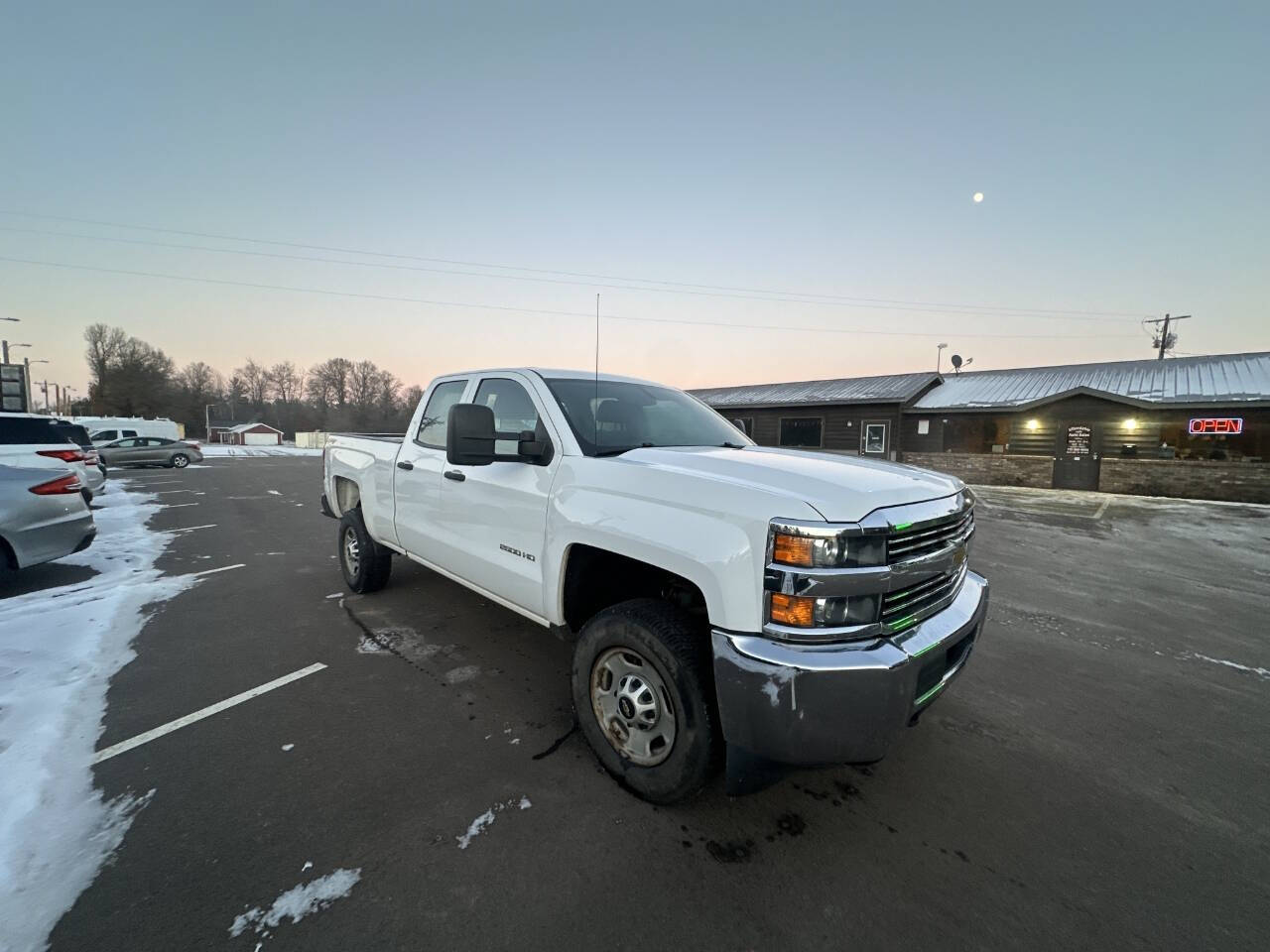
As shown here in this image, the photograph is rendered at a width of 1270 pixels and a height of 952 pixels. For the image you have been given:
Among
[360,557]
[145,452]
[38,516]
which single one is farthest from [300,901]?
[145,452]

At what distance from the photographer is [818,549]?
6.13 feet

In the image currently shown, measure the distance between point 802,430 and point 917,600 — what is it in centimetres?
2320

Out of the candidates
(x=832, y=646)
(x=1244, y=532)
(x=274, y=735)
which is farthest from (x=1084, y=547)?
(x=274, y=735)

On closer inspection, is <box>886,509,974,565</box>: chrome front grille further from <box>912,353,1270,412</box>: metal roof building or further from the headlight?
<box>912,353,1270,412</box>: metal roof building

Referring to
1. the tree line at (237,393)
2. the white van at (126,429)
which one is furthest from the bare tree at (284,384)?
the white van at (126,429)

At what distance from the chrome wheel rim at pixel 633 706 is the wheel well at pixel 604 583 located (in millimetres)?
361

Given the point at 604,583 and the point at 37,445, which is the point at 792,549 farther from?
the point at 37,445

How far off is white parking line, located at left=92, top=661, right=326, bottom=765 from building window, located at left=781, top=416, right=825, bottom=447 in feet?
72.7

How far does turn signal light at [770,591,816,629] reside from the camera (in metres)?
1.88

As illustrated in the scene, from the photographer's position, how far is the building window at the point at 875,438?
71.1 feet

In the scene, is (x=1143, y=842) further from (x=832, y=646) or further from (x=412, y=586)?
(x=412, y=586)

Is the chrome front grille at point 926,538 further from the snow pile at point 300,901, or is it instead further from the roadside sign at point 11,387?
the roadside sign at point 11,387

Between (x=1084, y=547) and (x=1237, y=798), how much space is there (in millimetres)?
7356

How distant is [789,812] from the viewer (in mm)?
2338
